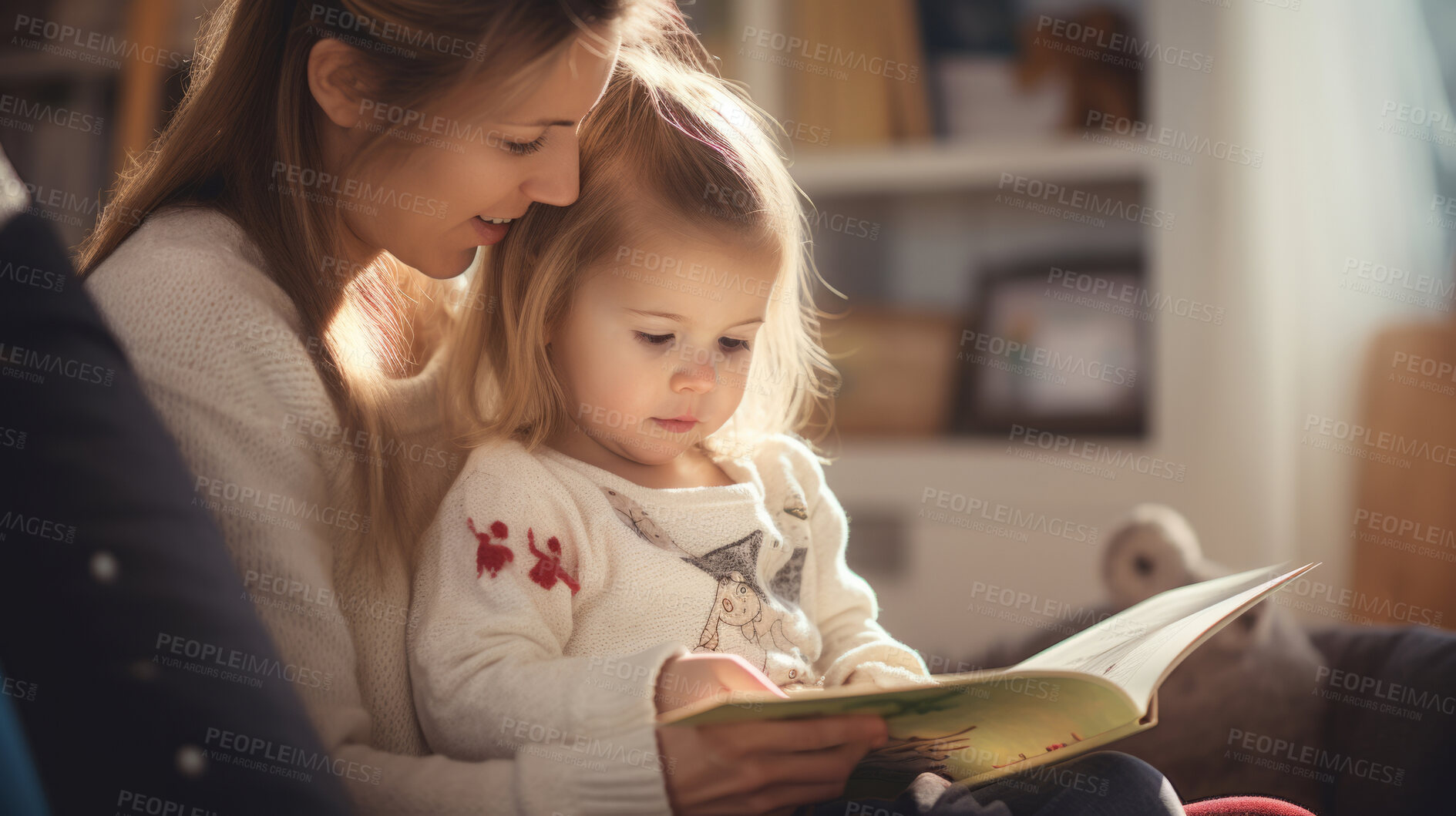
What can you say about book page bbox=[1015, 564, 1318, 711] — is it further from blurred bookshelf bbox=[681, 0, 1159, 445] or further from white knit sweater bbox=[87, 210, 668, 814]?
blurred bookshelf bbox=[681, 0, 1159, 445]

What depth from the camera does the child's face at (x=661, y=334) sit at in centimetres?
78

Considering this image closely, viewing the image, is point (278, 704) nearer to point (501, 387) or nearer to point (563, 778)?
point (563, 778)

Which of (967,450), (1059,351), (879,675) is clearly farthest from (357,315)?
(1059,351)

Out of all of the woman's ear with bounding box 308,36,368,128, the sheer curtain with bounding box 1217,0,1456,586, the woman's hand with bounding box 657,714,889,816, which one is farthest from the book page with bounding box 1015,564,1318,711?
the sheer curtain with bounding box 1217,0,1456,586

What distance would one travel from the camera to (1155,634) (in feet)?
2.21

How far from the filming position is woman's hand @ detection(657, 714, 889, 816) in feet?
1.94

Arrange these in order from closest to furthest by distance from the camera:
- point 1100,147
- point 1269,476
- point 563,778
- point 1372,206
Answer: point 563,778 → point 1372,206 → point 1269,476 → point 1100,147

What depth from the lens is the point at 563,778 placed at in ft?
1.95

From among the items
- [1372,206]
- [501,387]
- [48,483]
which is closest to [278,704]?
[48,483]

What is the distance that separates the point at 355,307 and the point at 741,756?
454 mm

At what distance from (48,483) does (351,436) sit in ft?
0.76

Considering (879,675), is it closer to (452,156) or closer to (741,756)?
(741,756)

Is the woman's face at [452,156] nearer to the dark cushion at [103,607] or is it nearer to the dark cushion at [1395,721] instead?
the dark cushion at [103,607]

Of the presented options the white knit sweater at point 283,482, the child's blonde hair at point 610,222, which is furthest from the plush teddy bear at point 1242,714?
the white knit sweater at point 283,482
